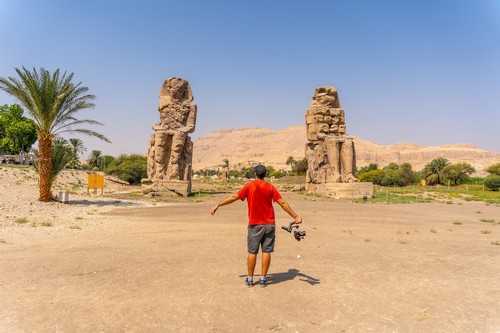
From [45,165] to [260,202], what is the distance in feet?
44.9

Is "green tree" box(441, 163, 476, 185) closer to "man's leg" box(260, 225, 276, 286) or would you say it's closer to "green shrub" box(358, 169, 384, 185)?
"green shrub" box(358, 169, 384, 185)

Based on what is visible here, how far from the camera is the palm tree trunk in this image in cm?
1546

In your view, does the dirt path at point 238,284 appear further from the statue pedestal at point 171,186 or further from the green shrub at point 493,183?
the green shrub at point 493,183

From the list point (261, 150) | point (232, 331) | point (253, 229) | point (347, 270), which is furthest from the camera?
point (261, 150)

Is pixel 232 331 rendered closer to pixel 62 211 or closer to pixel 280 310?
pixel 280 310

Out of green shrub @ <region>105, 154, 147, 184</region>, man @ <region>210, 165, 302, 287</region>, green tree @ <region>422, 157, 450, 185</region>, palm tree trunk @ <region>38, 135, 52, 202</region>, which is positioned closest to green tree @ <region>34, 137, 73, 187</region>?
palm tree trunk @ <region>38, 135, 52, 202</region>

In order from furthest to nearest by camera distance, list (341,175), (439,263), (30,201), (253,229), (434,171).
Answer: (434,171), (341,175), (30,201), (439,263), (253,229)

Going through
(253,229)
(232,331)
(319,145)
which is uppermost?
(319,145)

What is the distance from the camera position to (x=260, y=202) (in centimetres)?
496

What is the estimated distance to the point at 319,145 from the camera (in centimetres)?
2353

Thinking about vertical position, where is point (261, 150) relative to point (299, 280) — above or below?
above

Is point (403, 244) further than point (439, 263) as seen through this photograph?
Yes

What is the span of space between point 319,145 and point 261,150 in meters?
154

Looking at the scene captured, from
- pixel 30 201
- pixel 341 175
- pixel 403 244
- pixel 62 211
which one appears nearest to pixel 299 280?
pixel 403 244
